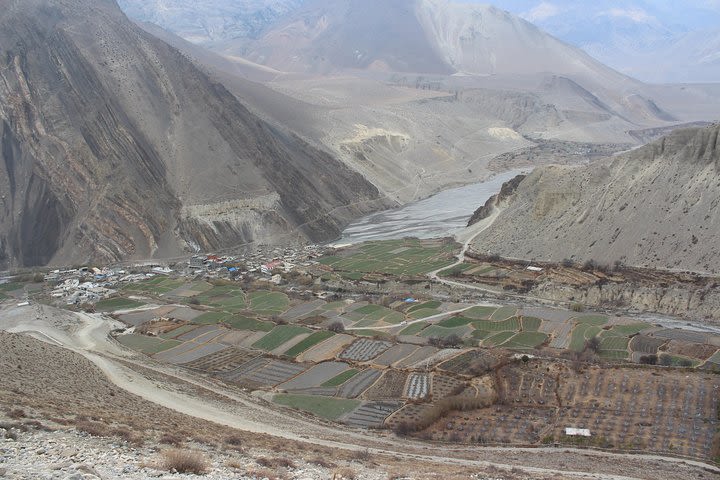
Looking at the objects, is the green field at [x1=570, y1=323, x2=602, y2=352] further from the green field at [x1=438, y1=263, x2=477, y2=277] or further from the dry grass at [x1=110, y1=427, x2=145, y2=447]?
the dry grass at [x1=110, y1=427, x2=145, y2=447]

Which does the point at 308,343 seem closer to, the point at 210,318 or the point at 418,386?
the point at 210,318

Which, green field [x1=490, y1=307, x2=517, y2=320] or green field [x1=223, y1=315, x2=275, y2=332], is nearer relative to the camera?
green field [x1=223, y1=315, x2=275, y2=332]

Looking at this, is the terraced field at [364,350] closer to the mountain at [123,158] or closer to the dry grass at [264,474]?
the dry grass at [264,474]

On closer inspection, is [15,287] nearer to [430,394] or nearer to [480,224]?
[430,394]

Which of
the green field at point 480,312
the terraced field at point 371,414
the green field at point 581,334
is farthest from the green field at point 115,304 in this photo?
the green field at point 581,334

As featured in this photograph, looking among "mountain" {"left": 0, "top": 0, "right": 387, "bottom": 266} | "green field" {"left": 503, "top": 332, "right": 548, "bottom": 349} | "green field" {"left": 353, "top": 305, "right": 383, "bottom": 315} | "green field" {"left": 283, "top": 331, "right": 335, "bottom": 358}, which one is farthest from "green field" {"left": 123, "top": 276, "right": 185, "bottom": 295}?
"green field" {"left": 503, "top": 332, "right": 548, "bottom": 349}

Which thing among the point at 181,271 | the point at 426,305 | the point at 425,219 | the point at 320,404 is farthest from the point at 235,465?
the point at 425,219

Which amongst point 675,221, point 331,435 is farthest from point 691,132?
point 331,435
